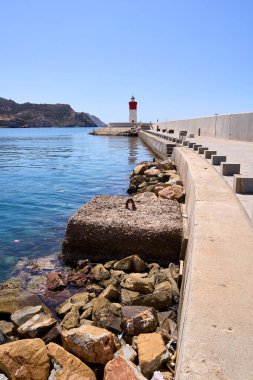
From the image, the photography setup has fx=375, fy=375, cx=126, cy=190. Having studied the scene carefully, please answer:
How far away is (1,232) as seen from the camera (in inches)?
333

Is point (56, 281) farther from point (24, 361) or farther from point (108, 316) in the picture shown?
point (24, 361)

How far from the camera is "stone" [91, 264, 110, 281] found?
5.15 meters

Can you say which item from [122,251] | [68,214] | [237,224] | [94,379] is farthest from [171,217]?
[68,214]

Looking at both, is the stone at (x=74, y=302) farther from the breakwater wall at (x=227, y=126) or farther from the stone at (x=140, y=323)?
the breakwater wall at (x=227, y=126)

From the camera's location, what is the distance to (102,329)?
10.5 ft

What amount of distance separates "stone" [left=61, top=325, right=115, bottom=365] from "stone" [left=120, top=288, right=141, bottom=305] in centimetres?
115

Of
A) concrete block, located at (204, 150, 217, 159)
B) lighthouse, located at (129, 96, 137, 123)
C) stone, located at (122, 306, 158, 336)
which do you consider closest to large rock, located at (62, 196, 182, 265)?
stone, located at (122, 306, 158, 336)

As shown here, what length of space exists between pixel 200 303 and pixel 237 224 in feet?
5.31

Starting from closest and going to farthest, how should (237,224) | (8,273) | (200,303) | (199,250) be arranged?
(200,303) < (199,250) < (237,224) < (8,273)

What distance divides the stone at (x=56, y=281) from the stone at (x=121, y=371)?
2705 mm

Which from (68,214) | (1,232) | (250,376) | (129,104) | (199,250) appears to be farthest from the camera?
(129,104)

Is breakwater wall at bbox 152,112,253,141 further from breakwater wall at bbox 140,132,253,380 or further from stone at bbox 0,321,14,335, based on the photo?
stone at bbox 0,321,14,335

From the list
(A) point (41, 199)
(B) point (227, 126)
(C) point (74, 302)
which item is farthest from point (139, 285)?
(B) point (227, 126)

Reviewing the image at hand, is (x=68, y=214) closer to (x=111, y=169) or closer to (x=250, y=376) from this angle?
(x=250, y=376)
